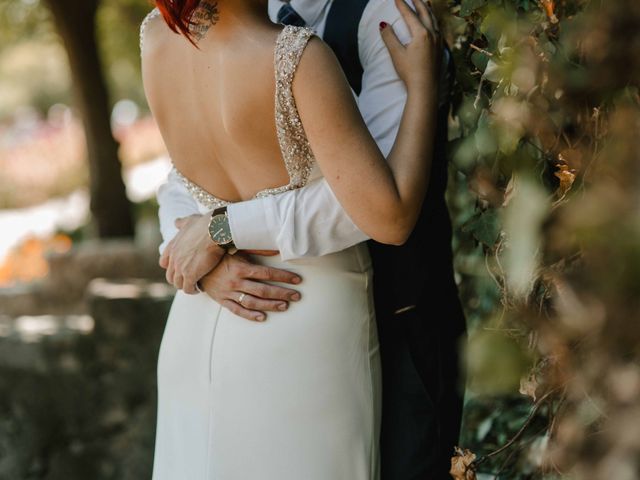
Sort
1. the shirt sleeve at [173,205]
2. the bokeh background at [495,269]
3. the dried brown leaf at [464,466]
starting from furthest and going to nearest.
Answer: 1. the shirt sleeve at [173,205]
2. the dried brown leaf at [464,466]
3. the bokeh background at [495,269]

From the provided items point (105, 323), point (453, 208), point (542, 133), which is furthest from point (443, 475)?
point (105, 323)

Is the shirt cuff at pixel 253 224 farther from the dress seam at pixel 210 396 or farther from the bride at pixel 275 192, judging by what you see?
the dress seam at pixel 210 396

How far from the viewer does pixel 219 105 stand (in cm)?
168

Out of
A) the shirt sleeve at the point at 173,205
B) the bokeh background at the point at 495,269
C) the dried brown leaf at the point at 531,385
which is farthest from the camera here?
the shirt sleeve at the point at 173,205

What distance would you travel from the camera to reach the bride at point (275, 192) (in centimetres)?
160

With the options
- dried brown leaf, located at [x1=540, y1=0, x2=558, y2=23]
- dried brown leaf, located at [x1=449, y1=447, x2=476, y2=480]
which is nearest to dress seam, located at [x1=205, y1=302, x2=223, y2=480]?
dried brown leaf, located at [x1=449, y1=447, x2=476, y2=480]

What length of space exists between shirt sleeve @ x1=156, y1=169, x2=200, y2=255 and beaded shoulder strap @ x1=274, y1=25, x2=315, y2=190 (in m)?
0.47

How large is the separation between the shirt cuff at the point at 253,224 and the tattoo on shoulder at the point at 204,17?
0.36 meters

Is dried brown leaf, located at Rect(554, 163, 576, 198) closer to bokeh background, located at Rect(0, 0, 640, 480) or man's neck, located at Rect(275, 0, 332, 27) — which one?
bokeh background, located at Rect(0, 0, 640, 480)

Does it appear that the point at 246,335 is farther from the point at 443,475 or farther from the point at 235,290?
the point at 443,475

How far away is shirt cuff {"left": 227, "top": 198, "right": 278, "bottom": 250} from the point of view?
1.78 m

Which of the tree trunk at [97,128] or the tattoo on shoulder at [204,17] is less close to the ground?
the tattoo on shoulder at [204,17]

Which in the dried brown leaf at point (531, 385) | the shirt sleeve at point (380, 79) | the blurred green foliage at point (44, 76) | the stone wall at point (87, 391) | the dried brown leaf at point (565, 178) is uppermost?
the shirt sleeve at point (380, 79)

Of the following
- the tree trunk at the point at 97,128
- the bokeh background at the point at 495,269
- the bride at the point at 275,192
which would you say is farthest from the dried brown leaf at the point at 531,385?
the tree trunk at the point at 97,128
